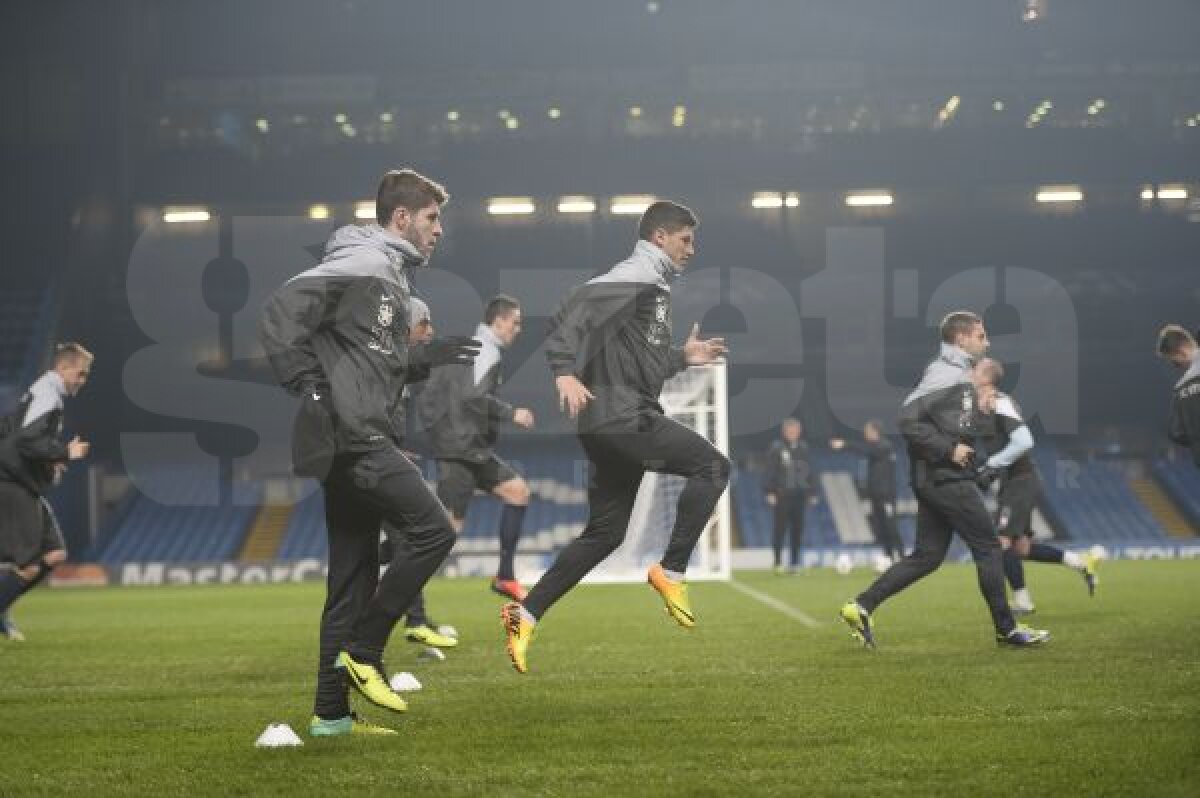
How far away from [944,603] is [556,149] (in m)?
22.0

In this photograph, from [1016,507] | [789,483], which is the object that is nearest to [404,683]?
[1016,507]

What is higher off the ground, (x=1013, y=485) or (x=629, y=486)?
(x=629, y=486)

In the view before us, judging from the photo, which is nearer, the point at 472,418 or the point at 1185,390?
the point at 1185,390

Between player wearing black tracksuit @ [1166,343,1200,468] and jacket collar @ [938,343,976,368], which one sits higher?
jacket collar @ [938,343,976,368]

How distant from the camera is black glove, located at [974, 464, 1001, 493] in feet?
33.8

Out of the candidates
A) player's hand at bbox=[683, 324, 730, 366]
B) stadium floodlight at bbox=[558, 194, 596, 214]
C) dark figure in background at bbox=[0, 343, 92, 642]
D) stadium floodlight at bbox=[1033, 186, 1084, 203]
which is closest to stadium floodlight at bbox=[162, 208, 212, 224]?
stadium floodlight at bbox=[558, 194, 596, 214]

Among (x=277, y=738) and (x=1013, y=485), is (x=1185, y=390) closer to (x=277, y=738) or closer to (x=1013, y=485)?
(x=1013, y=485)

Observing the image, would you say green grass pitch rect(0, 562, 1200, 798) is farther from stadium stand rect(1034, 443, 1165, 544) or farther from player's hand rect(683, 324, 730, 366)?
stadium stand rect(1034, 443, 1165, 544)

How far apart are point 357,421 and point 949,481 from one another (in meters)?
5.07

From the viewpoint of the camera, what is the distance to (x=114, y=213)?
3606 cm

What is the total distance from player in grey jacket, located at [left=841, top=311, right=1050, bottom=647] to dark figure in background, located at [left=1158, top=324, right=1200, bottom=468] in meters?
1.61

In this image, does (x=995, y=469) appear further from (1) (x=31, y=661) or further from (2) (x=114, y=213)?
(2) (x=114, y=213)

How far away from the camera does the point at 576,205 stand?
3562 cm

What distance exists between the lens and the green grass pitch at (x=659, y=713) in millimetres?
5219
